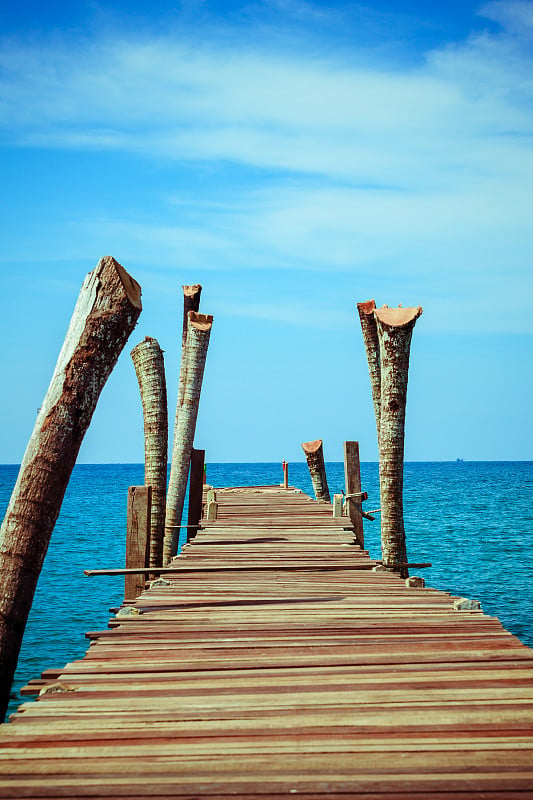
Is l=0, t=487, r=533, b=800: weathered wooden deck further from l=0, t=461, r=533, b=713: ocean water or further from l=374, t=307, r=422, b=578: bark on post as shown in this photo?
l=374, t=307, r=422, b=578: bark on post

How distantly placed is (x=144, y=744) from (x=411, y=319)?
695 cm

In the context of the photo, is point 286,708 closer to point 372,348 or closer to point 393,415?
point 393,415

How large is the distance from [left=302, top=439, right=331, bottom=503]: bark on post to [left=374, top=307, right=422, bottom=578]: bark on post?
906 centimetres

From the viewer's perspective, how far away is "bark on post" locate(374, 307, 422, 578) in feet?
31.3

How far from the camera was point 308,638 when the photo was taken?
512 centimetres

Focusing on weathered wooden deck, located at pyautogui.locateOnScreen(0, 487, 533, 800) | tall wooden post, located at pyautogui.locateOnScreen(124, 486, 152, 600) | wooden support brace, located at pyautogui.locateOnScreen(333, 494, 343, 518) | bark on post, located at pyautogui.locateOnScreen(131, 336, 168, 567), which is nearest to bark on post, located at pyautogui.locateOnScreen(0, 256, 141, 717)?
weathered wooden deck, located at pyautogui.locateOnScreen(0, 487, 533, 800)

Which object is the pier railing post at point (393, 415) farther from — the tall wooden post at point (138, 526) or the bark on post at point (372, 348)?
the tall wooden post at point (138, 526)

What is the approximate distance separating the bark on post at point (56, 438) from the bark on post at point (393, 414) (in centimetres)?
507

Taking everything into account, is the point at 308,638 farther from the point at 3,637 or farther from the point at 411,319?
the point at 411,319

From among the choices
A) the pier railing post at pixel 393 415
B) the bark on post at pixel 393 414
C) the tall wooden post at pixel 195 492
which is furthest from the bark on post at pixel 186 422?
the bark on post at pixel 393 414

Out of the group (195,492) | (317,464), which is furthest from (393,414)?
(317,464)

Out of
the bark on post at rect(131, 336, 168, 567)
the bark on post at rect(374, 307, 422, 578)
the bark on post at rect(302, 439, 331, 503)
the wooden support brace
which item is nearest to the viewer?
the bark on post at rect(374, 307, 422, 578)

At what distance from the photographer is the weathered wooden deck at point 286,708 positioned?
9.99 feet

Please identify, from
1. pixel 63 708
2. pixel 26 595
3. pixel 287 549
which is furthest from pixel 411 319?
pixel 63 708
